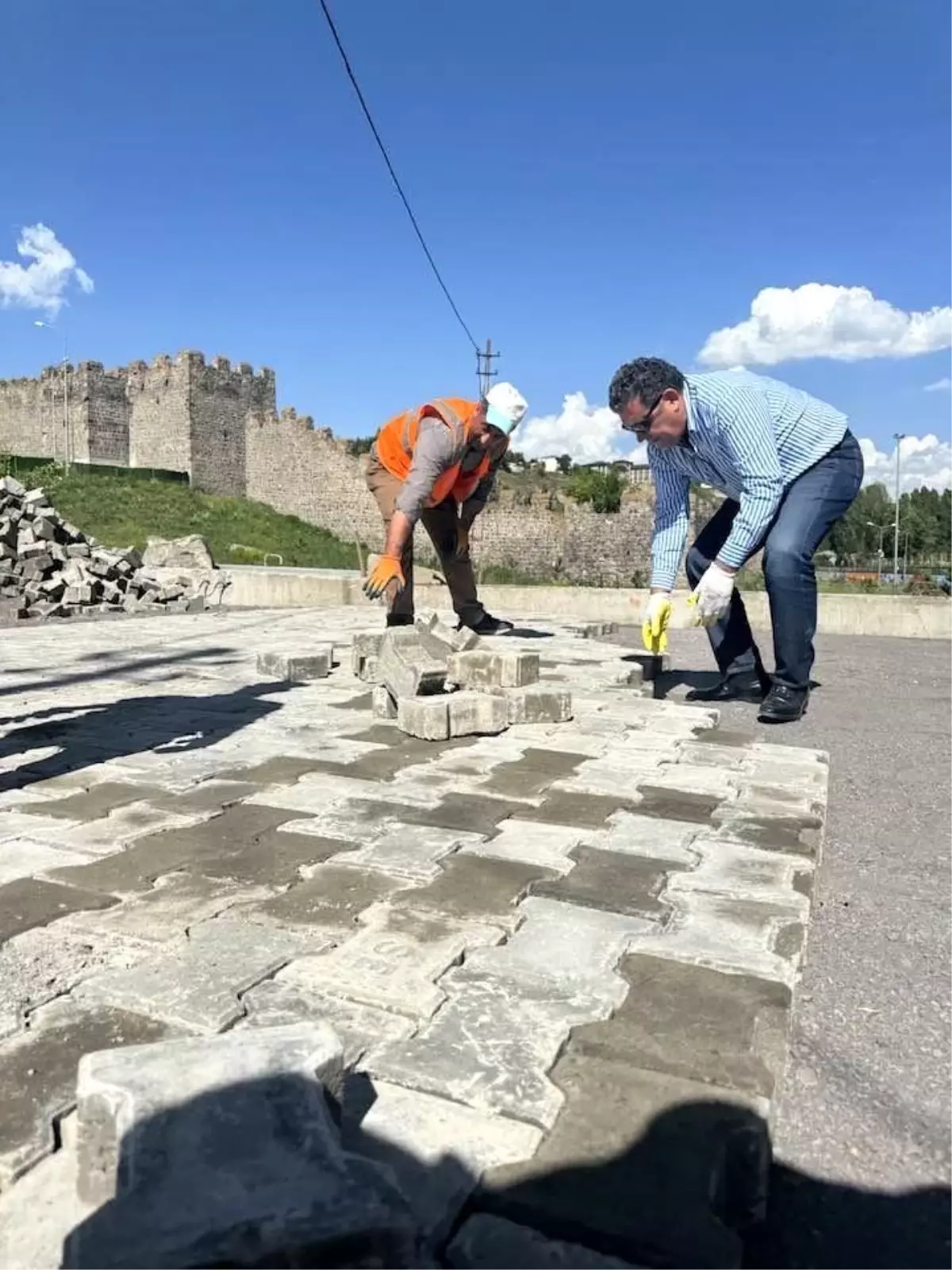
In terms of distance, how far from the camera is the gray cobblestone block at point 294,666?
6.02 m

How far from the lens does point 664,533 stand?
5402 millimetres

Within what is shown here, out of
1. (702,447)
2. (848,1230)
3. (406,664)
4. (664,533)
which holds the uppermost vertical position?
(702,447)

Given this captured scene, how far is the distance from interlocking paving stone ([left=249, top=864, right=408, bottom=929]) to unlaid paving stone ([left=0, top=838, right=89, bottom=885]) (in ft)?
2.07

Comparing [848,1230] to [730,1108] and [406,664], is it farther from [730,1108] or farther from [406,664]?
[406,664]

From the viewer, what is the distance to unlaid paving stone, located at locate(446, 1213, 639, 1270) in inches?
45.6

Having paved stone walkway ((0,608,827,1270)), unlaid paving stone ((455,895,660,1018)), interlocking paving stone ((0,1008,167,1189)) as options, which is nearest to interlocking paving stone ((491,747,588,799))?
paved stone walkway ((0,608,827,1270))

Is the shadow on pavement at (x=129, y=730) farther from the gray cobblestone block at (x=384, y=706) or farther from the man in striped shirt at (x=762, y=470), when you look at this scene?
the man in striped shirt at (x=762, y=470)

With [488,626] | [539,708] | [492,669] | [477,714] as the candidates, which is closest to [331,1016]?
[477,714]

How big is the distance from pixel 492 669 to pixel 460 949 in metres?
3.05

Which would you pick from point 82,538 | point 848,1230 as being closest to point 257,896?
point 848,1230

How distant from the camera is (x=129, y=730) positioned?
4379 mm

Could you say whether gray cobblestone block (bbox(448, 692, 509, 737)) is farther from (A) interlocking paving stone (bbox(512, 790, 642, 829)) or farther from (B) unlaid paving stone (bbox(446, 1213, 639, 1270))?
(B) unlaid paving stone (bbox(446, 1213, 639, 1270))

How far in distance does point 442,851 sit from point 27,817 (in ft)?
4.35

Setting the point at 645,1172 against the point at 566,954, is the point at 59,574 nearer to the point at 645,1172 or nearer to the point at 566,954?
the point at 566,954
